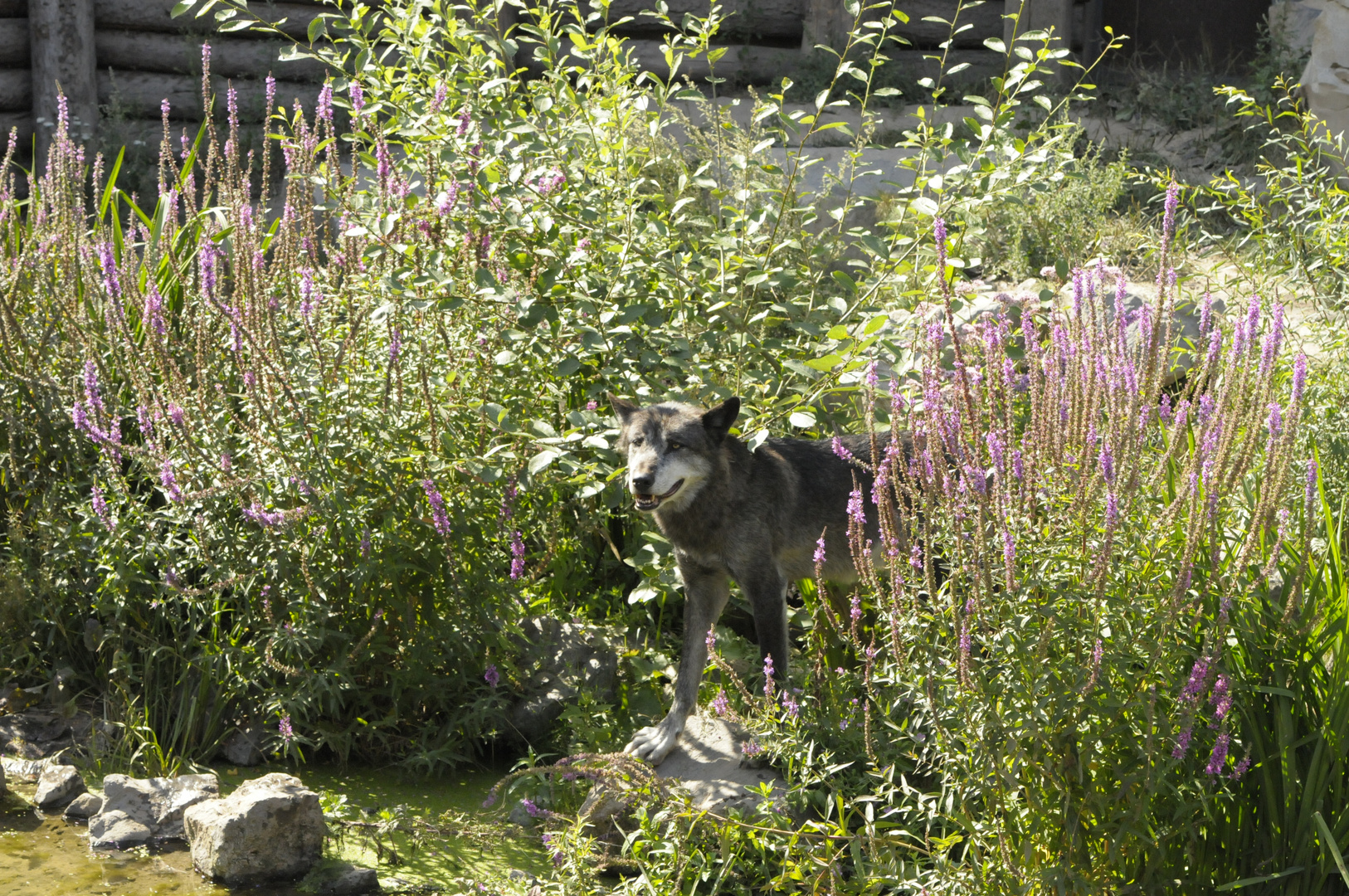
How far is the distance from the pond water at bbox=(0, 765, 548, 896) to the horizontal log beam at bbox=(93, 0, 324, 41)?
778 cm

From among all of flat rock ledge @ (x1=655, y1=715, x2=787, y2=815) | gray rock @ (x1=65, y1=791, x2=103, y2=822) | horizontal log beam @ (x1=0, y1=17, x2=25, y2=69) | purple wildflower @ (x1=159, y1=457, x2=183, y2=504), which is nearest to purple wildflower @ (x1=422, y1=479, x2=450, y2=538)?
purple wildflower @ (x1=159, y1=457, x2=183, y2=504)

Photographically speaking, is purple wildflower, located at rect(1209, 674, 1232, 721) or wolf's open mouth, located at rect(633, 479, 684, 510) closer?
purple wildflower, located at rect(1209, 674, 1232, 721)

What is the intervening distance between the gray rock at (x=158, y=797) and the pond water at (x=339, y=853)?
2.9 inches

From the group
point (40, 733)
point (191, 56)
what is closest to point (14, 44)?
point (191, 56)

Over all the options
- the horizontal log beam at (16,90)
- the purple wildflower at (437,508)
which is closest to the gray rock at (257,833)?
the purple wildflower at (437,508)

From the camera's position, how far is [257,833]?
12.0ft

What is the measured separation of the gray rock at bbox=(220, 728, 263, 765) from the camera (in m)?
4.48

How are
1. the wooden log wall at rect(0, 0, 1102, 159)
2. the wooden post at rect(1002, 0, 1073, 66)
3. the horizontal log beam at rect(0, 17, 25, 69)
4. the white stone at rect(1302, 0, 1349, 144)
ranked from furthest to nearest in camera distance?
the wooden post at rect(1002, 0, 1073, 66) < the wooden log wall at rect(0, 0, 1102, 159) < the horizontal log beam at rect(0, 17, 25, 69) < the white stone at rect(1302, 0, 1349, 144)

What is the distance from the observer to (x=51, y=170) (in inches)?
217

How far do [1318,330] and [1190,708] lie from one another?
10.6ft

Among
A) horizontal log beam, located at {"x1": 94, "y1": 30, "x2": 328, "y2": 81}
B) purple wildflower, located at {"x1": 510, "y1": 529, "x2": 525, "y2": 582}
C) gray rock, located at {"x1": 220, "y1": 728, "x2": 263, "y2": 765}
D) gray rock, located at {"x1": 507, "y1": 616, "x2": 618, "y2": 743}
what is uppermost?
horizontal log beam, located at {"x1": 94, "y1": 30, "x2": 328, "y2": 81}

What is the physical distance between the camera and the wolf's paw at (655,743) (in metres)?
4.09

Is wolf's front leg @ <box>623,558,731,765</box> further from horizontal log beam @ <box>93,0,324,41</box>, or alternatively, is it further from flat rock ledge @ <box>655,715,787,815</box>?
horizontal log beam @ <box>93,0,324,41</box>

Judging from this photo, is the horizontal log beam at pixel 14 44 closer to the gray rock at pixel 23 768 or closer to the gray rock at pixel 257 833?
the gray rock at pixel 23 768
